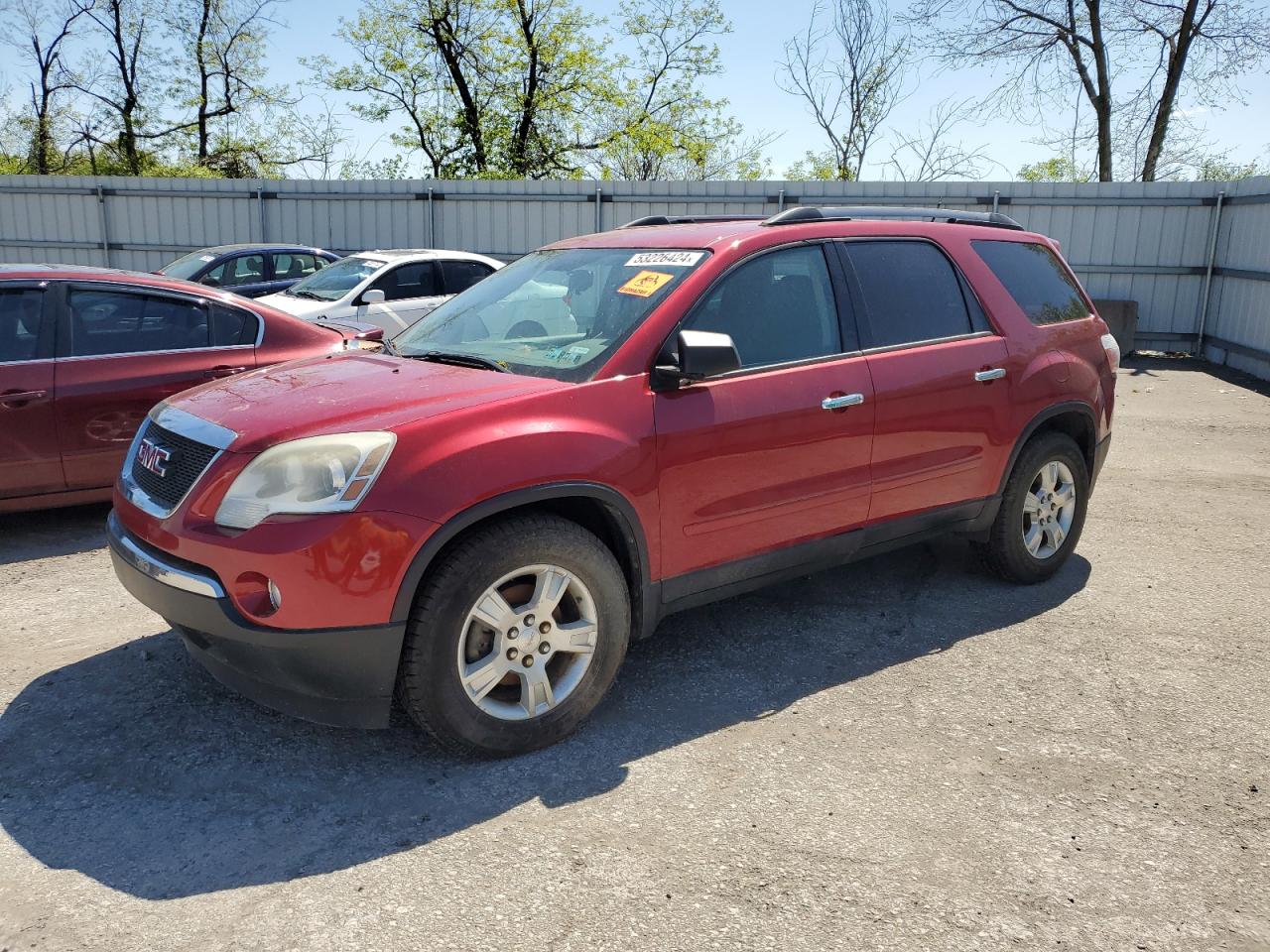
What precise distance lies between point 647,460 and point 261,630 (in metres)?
1.36

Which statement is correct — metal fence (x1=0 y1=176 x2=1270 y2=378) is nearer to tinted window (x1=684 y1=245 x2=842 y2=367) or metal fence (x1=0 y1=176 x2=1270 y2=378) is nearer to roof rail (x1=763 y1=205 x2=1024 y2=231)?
roof rail (x1=763 y1=205 x2=1024 y2=231)

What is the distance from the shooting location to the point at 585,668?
3.52 metres

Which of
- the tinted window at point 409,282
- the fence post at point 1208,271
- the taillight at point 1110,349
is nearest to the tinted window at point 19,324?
the tinted window at point 409,282

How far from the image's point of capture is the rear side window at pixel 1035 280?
199 inches

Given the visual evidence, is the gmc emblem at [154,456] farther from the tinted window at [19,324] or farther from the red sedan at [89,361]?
the tinted window at [19,324]

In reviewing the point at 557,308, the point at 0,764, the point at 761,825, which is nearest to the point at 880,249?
the point at 557,308

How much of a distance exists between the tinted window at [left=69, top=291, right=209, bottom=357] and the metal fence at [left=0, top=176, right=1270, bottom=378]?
438 inches

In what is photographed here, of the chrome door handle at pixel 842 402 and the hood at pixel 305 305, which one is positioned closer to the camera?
the chrome door handle at pixel 842 402

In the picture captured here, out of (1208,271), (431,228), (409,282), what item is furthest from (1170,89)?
(409,282)

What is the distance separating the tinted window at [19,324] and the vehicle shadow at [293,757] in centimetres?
221

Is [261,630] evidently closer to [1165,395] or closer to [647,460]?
[647,460]

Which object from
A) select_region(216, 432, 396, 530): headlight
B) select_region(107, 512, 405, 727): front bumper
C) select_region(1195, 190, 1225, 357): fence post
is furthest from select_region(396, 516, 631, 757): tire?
select_region(1195, 190, 1225, 357): fence post

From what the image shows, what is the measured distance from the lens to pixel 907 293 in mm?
4594

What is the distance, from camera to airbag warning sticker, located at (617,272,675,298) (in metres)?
3.91
